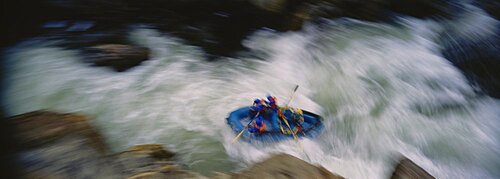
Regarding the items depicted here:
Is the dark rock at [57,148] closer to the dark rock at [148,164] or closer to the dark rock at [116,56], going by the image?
the dark rock at [148,164]

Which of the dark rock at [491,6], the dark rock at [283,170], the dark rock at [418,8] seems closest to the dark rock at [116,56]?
the dark rock at [283,170]

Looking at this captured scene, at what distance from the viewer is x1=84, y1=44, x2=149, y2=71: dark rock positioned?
16.8ft

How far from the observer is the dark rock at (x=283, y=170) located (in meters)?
3.06

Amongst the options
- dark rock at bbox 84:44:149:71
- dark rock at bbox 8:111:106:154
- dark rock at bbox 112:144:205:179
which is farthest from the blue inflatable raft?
dark rock at bbox 84:44:149:71

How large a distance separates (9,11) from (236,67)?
340 cm

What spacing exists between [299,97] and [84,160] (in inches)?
109

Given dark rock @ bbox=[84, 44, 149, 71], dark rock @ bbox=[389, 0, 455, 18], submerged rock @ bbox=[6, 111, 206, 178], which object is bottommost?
submerged rock @ bbox=[6, 111, 206, 178]

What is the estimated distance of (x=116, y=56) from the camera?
5125mm

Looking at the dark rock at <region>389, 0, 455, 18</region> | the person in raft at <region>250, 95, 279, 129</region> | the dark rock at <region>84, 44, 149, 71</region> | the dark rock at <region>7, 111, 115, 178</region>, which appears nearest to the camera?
the dark rock at <region>7, 111, 115, 178</region>

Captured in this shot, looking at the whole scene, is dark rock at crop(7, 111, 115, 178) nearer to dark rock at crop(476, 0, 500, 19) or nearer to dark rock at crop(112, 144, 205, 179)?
dark rock at crop(112, 144, 205, 179)

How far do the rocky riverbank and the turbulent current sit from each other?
61cm

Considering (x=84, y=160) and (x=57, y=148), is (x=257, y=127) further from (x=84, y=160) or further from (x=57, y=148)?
(x=57, y=148)

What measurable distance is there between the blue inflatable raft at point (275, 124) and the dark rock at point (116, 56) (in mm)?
1620

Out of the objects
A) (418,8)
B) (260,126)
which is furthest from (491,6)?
(260,126)
